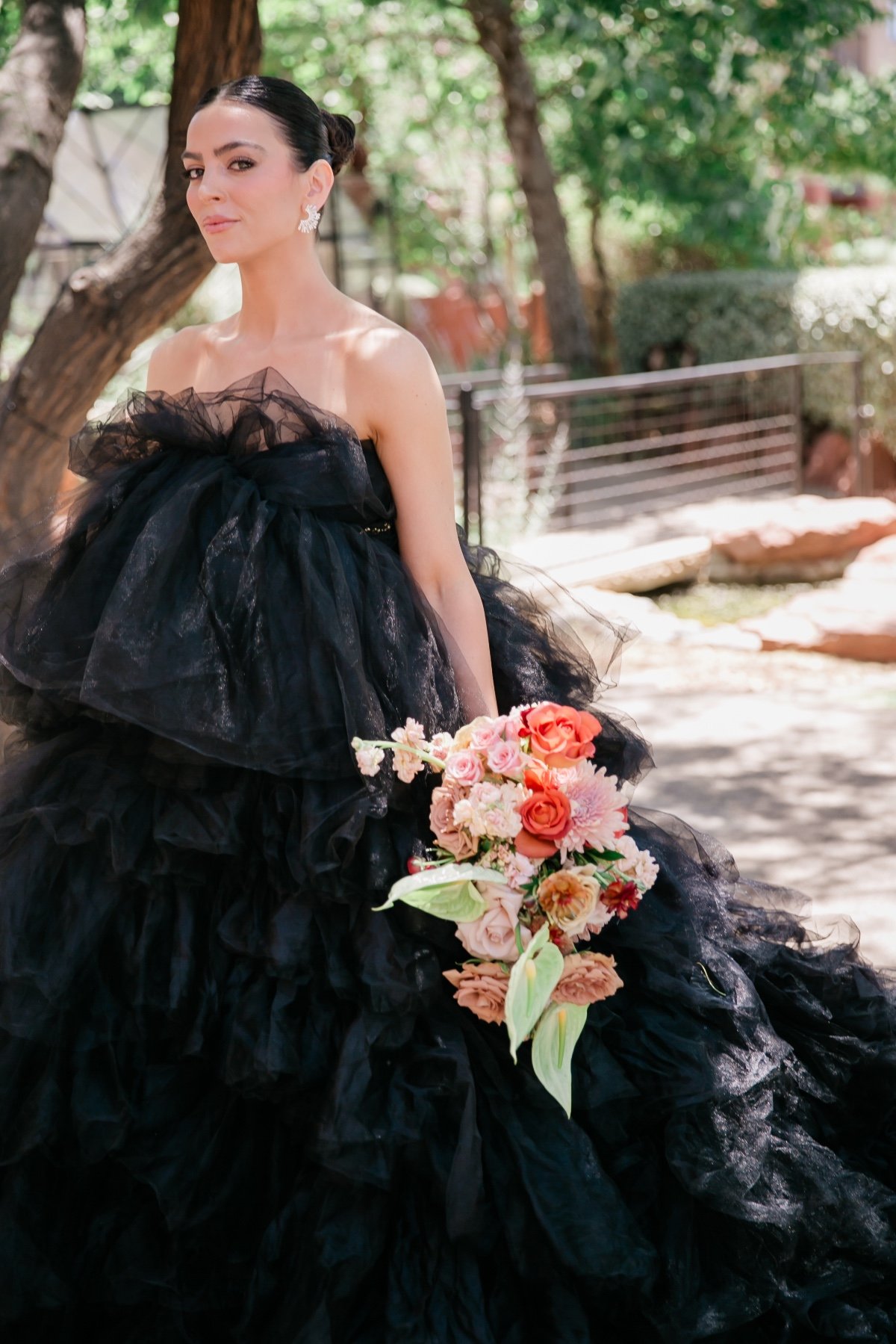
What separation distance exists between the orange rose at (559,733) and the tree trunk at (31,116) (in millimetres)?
2903

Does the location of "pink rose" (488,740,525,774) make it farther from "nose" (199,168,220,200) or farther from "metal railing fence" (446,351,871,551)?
"metal railing fence" (446,351,871,551)

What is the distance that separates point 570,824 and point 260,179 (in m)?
1.10

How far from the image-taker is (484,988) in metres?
2.04

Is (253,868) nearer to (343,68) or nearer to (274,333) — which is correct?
(274,333)

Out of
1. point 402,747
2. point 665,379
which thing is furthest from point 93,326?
point 665,379

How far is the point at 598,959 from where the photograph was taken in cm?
204

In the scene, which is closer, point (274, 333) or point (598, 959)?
point (598, 959)

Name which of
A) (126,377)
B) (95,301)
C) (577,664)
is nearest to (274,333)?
(577,664)

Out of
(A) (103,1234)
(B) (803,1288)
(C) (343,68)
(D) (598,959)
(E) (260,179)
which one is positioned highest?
(C) (343,68)

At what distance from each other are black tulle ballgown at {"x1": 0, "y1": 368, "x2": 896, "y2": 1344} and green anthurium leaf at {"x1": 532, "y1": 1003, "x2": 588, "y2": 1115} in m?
0.12

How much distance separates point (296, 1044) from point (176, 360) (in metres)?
1.17

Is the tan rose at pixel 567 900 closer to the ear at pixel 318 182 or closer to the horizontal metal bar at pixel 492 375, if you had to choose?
the ear at pixel 318 182

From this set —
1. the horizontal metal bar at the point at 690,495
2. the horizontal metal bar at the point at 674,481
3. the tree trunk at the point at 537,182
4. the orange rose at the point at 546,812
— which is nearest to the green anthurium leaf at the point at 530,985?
the orange rose at the point at 546,812

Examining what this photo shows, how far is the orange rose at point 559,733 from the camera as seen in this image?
2062 mm
